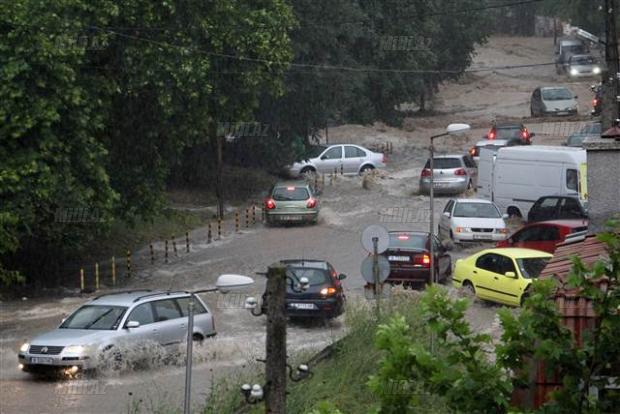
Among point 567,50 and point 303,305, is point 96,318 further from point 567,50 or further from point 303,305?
point 567,50

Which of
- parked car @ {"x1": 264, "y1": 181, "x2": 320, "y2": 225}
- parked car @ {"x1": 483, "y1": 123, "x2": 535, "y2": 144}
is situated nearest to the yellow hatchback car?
parked car @ {"x1": 264, "y1": 181, "x2": 320, "y2": 225}

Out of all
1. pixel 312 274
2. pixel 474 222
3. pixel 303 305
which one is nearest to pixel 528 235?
pixel 474 222

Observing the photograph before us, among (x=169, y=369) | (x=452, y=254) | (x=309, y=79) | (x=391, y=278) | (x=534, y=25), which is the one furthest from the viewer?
(x=534, y=25)

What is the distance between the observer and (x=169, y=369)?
867 inches

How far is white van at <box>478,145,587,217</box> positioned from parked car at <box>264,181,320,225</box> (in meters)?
5.94

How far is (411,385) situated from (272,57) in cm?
2650

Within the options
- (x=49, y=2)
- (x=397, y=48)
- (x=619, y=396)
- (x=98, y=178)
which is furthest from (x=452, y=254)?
(x=619, y=396)

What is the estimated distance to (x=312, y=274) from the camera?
2584 centimetres

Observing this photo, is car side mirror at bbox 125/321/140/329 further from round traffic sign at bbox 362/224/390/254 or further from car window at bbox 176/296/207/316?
round traffic sign at bbox 362/224/390/254

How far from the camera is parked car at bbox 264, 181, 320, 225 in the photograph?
128 ft

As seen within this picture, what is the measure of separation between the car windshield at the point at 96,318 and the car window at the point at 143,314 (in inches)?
7.5

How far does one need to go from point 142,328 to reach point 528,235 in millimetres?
12167

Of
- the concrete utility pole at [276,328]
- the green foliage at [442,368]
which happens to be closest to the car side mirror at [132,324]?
the concrete utility pole at [276,328]

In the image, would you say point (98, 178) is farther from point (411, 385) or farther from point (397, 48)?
point (397, 48)
